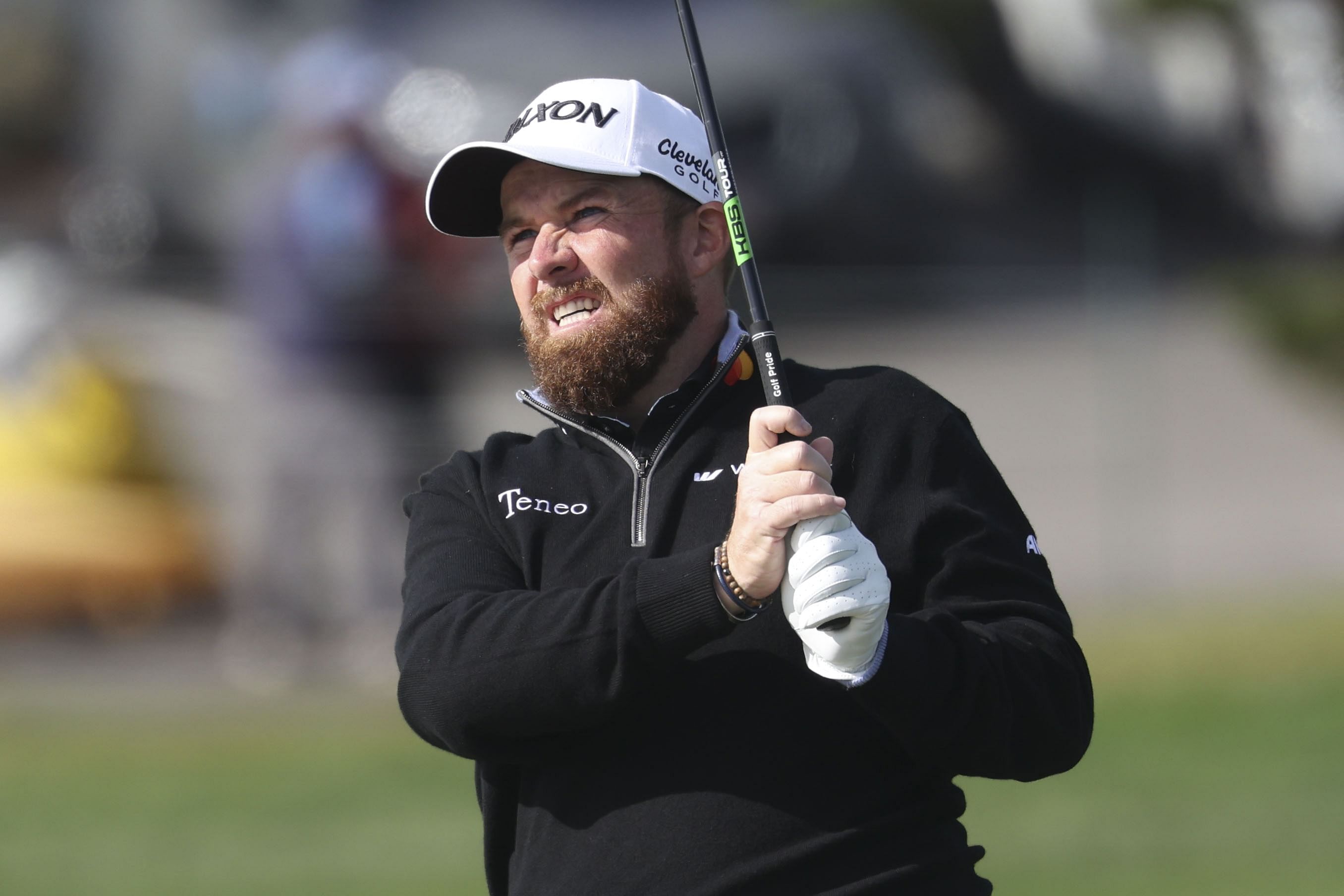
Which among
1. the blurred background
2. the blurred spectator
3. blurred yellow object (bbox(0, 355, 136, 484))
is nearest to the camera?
the blurred background

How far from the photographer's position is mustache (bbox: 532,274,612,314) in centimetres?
295

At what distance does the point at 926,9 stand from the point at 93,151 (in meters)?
7.10

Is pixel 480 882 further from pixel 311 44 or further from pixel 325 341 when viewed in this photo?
pixel 311 44

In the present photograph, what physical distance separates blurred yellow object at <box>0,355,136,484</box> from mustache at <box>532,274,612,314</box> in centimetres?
745

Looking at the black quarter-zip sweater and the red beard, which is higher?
the red beard

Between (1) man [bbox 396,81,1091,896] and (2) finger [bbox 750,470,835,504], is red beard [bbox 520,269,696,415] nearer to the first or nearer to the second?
(1) man [bbox 396,81,1091,896]

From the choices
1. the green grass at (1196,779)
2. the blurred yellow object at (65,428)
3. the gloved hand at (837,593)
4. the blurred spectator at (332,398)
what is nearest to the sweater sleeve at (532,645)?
the gloved hand at (837,593)

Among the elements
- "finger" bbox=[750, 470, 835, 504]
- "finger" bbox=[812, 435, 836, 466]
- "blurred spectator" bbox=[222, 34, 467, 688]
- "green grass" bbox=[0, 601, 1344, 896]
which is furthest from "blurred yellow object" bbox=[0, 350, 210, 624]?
"finger" bbox=[750, 470, 835, 504]

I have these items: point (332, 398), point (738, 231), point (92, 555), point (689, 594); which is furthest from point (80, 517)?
point (689, 594)

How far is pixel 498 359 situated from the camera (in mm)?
10969

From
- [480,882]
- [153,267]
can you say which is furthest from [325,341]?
[480,882]

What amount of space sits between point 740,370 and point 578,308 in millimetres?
273

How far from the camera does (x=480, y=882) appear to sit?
6.93 m

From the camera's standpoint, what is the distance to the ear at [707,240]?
309cm
